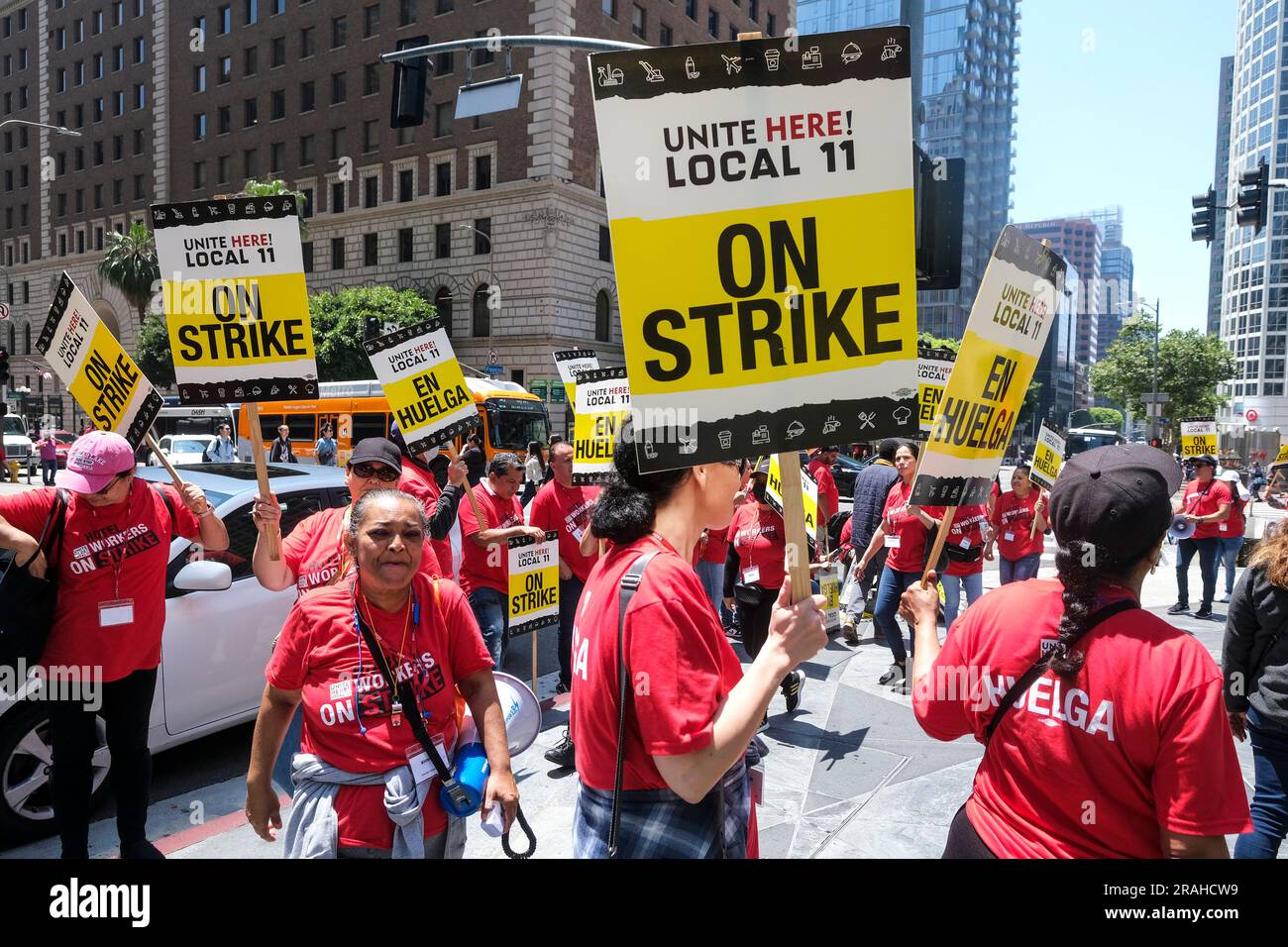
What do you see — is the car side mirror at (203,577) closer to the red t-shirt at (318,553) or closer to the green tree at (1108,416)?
the red t-shirt at (318,553)

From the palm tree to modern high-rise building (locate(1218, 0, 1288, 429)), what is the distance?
104882 mm

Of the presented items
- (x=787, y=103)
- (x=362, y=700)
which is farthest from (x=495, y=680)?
(x=787, y=103)

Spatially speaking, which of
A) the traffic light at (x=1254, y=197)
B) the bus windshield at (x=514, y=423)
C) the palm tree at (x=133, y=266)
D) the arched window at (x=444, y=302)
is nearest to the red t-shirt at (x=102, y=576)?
the traffic light at (x=1254, y=197)

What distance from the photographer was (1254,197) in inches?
517

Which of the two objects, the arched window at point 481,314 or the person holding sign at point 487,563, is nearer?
the person holding sign at point 487,563

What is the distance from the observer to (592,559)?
6.16 m

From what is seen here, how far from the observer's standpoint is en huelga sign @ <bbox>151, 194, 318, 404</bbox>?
3844 millimetres

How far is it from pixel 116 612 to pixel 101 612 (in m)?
0.05

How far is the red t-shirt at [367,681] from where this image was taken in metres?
2.47

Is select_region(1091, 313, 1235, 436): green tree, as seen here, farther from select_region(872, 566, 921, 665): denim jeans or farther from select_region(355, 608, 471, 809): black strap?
select_region(355, 608, 471, 809): black strap

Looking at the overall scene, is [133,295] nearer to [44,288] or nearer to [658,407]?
[44,288]

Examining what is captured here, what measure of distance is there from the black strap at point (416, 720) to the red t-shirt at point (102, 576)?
1.80 metres
